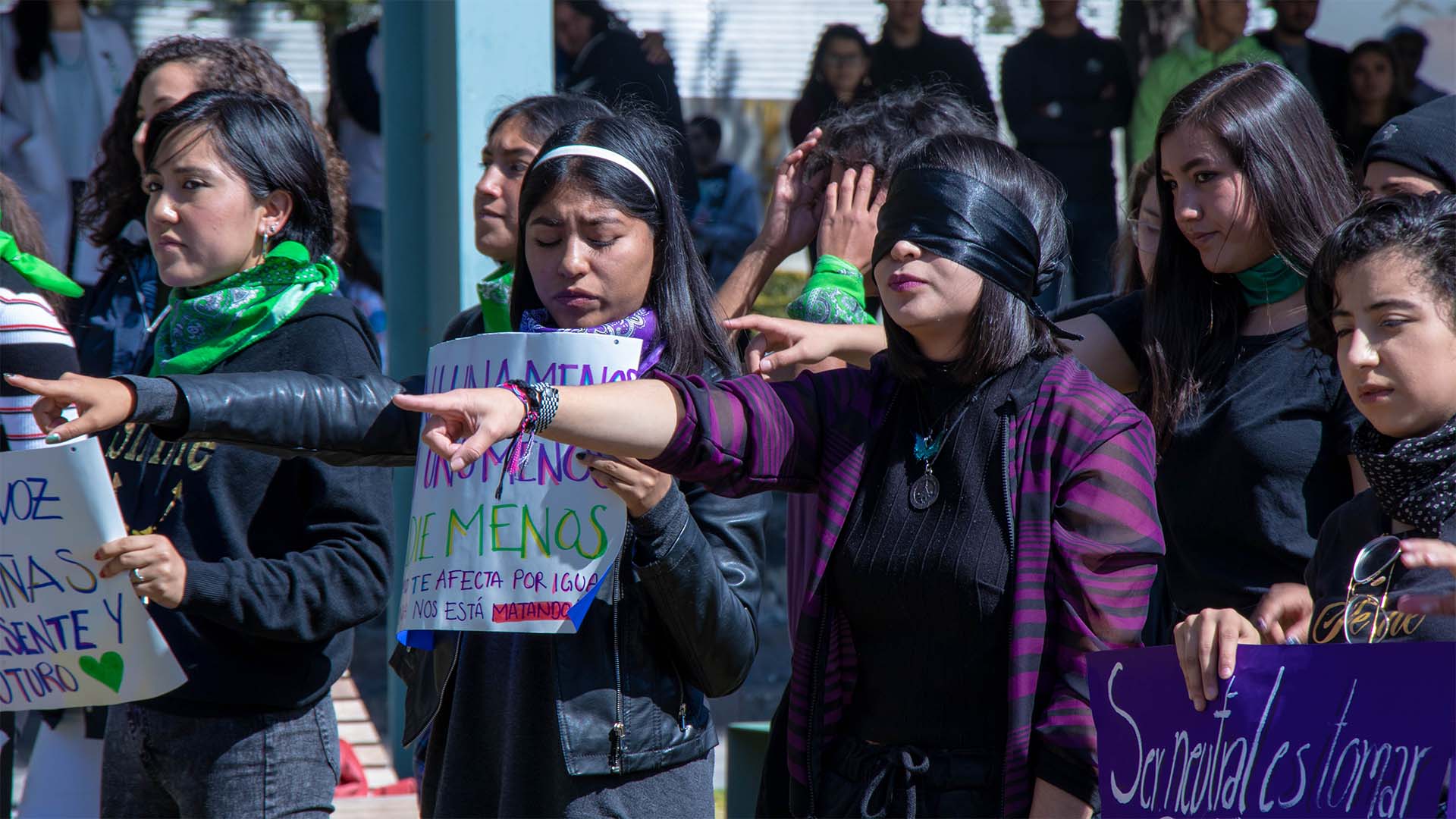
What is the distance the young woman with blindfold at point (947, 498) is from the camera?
2.27 metres

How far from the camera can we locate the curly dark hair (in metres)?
3.92

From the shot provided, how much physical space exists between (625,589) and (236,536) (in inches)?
31.8

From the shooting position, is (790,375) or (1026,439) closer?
(1026,439)

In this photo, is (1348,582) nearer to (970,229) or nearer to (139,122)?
(970,229)

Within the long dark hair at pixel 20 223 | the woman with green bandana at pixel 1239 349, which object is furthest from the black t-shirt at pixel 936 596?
the long dark hair at pixel 20 223

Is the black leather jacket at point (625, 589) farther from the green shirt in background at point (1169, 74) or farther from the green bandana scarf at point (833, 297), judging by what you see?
the green shirt in background at point (1169, 74)

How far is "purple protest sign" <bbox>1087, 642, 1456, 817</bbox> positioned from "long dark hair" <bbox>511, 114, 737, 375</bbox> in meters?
1.06

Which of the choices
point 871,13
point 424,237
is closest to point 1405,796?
point 424,237

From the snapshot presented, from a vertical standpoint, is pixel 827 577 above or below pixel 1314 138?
below

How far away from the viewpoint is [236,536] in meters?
2.97

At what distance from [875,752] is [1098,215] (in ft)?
18.4

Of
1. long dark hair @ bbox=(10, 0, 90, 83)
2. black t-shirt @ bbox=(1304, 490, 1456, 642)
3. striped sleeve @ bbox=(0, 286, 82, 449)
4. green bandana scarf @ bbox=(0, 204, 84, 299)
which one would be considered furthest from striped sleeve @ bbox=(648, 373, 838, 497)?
long dark hair @ bbox=(10, 0, 90, 83)

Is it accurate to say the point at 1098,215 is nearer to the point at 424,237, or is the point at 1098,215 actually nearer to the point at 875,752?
the point at 424,237

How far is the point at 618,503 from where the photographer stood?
2693mm
